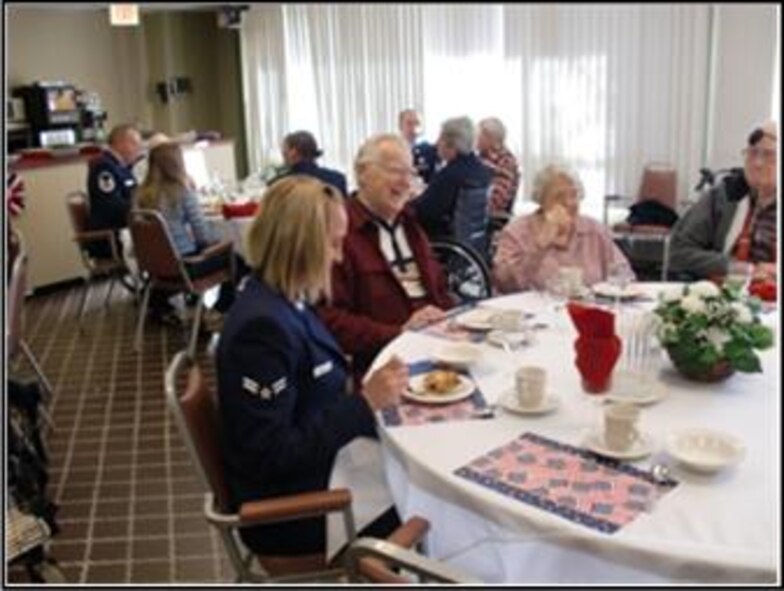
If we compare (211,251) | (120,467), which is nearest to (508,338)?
(120,467)

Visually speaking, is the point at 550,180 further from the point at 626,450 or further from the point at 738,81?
the point at 738,81

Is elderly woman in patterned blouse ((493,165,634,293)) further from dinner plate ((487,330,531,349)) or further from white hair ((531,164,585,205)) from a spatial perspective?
dinner plate ((487,330,531,349))

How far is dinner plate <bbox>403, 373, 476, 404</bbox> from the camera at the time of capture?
75.2 inches

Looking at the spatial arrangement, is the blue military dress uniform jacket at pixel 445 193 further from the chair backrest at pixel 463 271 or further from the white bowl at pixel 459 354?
the white bowl at pixel 459 354

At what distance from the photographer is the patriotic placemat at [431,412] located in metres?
1.83

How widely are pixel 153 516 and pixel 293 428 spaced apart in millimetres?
1398

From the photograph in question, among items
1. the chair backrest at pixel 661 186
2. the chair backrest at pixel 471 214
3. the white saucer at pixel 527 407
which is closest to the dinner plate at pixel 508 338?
the white saucer at pixel 527 407

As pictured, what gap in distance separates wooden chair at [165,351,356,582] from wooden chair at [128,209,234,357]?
8.76 feet

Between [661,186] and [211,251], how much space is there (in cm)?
315

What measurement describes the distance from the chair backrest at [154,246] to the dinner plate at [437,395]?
285 centimetres

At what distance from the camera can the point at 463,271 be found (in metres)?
3.71

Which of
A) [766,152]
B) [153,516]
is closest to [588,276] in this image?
[766,152]

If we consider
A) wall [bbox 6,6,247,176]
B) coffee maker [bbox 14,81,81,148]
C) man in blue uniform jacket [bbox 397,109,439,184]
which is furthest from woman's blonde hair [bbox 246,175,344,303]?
wall [bbox 6,6,247,176]

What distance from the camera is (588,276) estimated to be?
2965mm
